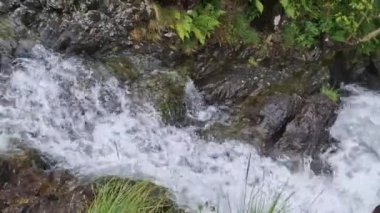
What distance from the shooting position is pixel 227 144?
660 centimetres

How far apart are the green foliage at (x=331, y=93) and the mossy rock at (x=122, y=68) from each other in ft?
7.79

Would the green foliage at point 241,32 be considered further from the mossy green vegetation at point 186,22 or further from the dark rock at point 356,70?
the dark rock at point 356,70

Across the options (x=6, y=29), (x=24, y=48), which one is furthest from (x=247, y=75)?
(x=6, y=29)

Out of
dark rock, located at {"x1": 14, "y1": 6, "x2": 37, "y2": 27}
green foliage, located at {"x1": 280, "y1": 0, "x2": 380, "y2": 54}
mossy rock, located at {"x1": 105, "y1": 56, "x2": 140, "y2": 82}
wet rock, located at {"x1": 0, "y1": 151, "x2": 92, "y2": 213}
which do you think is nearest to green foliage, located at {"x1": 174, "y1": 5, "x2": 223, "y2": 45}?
mossy rock, located at {"x1": 105, "y1": 56, "x2": 140, "y2": 82}

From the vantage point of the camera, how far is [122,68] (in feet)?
23.3

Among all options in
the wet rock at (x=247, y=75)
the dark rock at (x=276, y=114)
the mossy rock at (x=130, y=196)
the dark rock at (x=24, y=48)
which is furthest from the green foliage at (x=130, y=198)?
→ the dark rock at (x=24, y=48)

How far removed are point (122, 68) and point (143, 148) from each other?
125cm

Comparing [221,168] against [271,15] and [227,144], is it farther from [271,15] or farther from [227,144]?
[271,15]

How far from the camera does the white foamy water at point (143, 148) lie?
19.1 feet

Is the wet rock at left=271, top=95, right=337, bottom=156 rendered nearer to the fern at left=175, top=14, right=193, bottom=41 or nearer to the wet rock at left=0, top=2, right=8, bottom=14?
the fern at left=175, top=14, right=193, bottom=41

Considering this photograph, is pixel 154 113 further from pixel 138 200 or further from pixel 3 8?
pixel 3 8

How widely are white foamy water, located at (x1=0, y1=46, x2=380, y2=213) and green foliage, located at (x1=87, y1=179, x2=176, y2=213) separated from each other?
349 millimetres

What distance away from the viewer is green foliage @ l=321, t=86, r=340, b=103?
24.5ft

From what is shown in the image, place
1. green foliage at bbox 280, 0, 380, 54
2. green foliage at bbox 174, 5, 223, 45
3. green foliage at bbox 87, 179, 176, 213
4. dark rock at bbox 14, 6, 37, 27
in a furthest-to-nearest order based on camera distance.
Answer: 1. green foliage at bbox 280, 0, 380, 54
2. green foliage at bbox 174, 5, 223, 45
3. dark rock at bbox 14, 6, 37, 27
4. green foliage at bbox 87, 179, 176, 213
